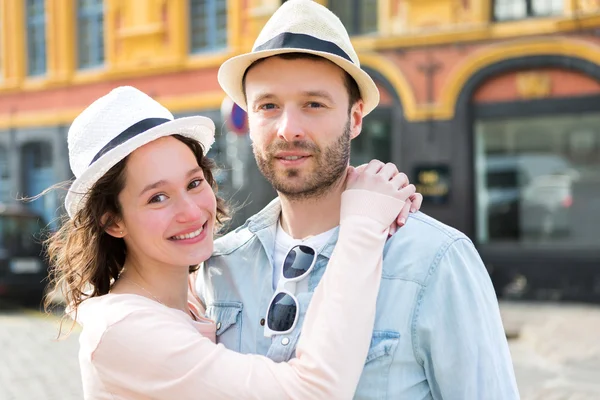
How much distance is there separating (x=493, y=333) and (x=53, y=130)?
16564mm

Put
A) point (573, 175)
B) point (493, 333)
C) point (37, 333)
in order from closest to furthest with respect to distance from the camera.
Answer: point (493, 333) < point (37, 333) < point (573, 175)

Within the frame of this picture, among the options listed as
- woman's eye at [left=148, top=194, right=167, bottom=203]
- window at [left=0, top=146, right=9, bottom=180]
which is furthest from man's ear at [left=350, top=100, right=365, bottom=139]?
window at [left=0, top=146, right=9, bottom=180]

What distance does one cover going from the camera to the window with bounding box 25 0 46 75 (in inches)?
696

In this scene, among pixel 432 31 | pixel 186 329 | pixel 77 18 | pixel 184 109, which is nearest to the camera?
pixel 186 329

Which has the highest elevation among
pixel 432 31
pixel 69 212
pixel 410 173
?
pixel 432 31

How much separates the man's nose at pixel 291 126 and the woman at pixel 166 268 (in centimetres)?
24

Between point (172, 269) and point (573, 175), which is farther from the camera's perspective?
point (573, 175)

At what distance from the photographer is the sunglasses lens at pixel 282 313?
6.89ft

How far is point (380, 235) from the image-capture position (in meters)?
2.01

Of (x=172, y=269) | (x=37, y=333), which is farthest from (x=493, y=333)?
(x=37, y=333)

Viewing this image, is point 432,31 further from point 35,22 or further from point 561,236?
point 35,22

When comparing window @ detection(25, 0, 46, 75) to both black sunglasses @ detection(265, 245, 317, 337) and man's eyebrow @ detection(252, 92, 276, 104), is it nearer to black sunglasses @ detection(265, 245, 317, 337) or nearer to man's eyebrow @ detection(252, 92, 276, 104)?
man's eyebrow @ detection(252, 92, 276, 104)

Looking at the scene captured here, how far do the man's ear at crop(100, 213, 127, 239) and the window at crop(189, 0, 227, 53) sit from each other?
1256cm

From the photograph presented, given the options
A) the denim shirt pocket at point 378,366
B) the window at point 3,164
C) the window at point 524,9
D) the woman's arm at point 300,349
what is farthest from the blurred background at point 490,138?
the denim shirt pocket at point 378,366
